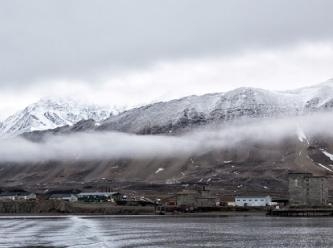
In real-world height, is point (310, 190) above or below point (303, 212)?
above

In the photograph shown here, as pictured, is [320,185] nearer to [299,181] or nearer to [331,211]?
[299,181]

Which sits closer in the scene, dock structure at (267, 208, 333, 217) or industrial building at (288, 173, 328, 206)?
dock structure at (267, 208, 333, 217)

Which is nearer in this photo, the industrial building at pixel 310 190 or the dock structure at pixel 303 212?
the dock structure at pixel 303 212

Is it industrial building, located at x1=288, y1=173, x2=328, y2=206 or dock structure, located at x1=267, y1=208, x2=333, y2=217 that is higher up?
industrial building, located at x1=288, y1=173, x2=328, y2=206

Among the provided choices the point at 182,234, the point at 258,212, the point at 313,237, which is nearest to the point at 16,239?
the point at 182,234

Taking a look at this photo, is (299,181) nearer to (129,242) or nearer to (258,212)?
(258,212)

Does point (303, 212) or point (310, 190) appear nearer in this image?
point (303, 212)

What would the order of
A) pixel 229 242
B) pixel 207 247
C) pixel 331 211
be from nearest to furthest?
pixel 207 247, pixel 229 242, pixel 331 211

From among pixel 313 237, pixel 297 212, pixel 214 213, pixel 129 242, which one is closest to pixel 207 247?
pixel 129 242

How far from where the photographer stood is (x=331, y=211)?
178375mm

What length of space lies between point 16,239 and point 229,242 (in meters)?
30.4

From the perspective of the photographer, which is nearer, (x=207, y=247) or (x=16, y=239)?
(x=207, y=247)

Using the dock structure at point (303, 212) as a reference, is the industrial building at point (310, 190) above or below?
above

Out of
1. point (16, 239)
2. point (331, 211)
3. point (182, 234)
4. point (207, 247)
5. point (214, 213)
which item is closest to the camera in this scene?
point (207, 247)
